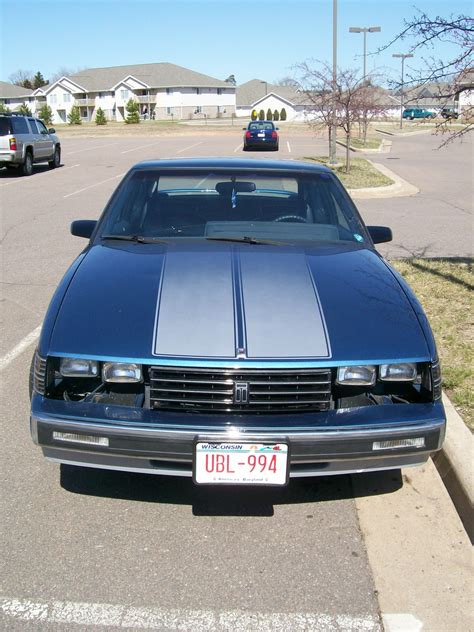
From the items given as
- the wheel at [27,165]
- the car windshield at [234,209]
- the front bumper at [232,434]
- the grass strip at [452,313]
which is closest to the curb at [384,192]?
the grass strip at [452,313]

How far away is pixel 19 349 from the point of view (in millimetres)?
5367

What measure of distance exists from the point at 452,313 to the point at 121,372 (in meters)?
3.76

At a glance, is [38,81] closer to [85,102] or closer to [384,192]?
[85,102]

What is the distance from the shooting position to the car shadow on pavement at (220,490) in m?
3.29

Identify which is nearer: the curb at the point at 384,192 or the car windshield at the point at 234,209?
the car windshield at the point at 234,209

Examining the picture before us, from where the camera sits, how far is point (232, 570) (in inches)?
111

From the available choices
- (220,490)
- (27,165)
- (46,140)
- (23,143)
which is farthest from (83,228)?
(46,140)

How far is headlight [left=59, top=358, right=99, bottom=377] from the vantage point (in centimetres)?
299

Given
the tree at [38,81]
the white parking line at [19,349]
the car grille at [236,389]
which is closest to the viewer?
the car grille at [236,389]

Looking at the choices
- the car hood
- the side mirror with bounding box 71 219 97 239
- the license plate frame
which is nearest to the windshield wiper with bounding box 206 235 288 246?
the car hood

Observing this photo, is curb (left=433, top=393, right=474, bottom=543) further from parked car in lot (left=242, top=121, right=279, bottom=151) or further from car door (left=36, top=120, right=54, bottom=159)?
parked car in lot (left=242, top=121, right=279, bottom=151)

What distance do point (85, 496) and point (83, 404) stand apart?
2.25 ft

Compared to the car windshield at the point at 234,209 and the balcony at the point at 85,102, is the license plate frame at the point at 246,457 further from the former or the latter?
the balcony at the point at 85,102

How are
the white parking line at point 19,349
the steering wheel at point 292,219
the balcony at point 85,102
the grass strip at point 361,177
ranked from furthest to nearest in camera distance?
the balcony at point 85,102
the grass strip at point 361,177
the white parking line at point 19,349
the steering wheel at point 292,219
